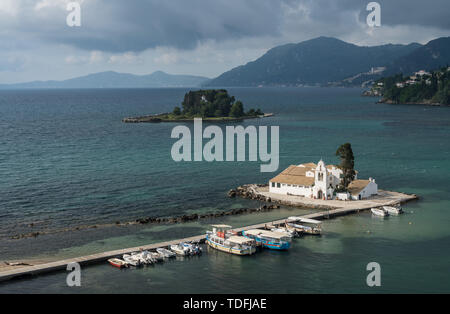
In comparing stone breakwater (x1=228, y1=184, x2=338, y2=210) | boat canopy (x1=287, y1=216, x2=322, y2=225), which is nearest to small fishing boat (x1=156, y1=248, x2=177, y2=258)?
boat canopy (x1=287, y1=216, x2=322, y2=225)

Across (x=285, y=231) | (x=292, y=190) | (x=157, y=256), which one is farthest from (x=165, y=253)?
(x=292, y=190)

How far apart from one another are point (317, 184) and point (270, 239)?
22874mm

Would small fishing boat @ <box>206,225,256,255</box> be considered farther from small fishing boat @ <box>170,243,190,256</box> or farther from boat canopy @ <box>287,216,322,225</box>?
boat canopy @ <box>287,216,322,225</box>

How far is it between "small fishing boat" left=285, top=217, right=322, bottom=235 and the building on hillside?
12.1 m

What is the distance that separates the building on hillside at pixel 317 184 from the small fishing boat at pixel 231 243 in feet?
75.9

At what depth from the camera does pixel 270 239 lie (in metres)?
57.7

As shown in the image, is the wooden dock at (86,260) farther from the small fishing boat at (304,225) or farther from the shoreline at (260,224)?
the small fishing boat at (304,225)

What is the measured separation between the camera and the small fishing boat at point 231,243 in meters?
56.0

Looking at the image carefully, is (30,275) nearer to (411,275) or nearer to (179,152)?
(411,275)

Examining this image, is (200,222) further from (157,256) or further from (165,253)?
(157,256)

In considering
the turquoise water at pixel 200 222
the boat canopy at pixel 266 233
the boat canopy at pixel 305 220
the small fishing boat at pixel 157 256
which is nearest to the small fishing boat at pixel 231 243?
the turquoise water at pixel 200 222

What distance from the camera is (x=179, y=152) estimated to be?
130750mm

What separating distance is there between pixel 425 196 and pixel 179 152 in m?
67.4
